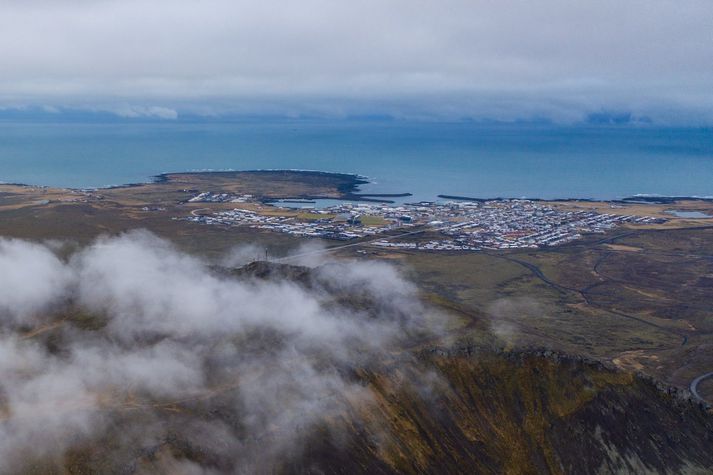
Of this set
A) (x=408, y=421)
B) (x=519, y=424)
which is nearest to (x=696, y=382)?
(x=519, y=424)

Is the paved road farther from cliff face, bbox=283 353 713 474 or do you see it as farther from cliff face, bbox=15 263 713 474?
cliff face, bbox=283 353 713 474

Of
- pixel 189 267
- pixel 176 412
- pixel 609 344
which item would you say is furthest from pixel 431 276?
pixel 176 412

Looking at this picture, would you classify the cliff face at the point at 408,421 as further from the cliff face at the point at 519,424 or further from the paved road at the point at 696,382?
the paved road at the point at 696,382

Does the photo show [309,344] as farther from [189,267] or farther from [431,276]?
[431,276]

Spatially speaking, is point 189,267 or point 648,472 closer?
point 648,472

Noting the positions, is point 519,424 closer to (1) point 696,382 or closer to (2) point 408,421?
(2) point 408,421

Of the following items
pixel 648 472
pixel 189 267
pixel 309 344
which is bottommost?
pixel 648 472

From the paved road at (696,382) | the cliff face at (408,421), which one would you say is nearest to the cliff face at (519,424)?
the cliff face at (408,421)

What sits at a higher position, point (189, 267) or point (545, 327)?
point (189, 267)
